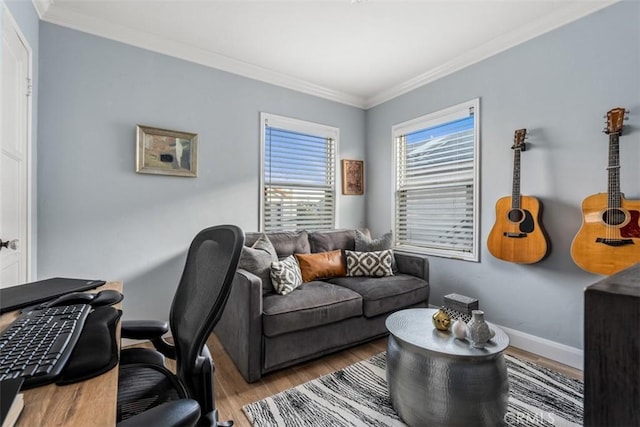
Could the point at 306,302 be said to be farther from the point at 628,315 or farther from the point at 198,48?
the point at 198,48

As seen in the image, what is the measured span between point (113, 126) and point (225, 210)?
1134 mm

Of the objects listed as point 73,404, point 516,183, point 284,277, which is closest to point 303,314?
point 284,277

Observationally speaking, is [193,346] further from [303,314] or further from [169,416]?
[303,314]

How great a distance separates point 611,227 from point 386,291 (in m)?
1.54

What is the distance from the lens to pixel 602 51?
2.02m

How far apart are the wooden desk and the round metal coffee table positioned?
1.28 meters

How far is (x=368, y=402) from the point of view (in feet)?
5.57

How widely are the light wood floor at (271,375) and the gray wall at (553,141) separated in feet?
1.46

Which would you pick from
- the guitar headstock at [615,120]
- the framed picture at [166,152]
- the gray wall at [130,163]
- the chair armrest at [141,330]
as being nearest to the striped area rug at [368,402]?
the chair armrest at [141,330]

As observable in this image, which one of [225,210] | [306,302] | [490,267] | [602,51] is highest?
[602,51]

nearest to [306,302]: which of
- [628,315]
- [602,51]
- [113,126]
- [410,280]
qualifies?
[410,280]

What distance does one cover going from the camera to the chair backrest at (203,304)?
862 millimetres

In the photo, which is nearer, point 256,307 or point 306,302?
point 256,307

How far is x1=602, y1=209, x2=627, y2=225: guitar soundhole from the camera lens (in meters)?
1.80
